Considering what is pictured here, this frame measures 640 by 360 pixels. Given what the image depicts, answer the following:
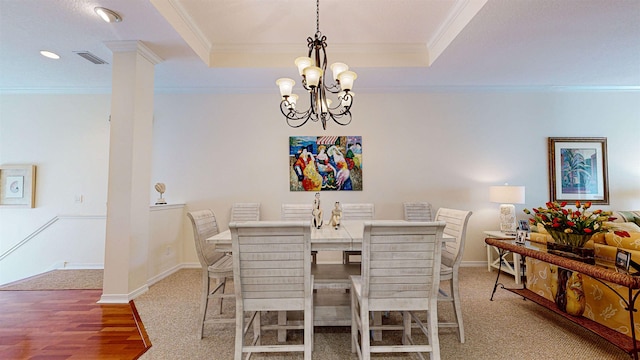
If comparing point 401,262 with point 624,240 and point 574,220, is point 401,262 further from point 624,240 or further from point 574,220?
point 624,240

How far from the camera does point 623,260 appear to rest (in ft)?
5.74

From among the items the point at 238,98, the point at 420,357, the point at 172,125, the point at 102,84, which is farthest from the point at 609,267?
the point at 102,84

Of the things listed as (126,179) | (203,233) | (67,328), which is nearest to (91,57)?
(126,179)

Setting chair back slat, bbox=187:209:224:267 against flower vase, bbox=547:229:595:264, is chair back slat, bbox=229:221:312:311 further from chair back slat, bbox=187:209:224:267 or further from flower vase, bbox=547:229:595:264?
flower vase, bbox=547:229:595:264

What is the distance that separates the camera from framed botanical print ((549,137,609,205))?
13.9 feet

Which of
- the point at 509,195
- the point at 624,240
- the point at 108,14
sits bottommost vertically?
the point at 624,240

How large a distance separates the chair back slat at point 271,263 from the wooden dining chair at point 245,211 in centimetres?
254

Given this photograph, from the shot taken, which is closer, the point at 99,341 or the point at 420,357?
the point at 420,357

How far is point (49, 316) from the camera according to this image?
8.12ft

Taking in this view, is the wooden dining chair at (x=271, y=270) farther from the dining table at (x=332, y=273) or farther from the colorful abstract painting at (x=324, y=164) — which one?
the colorful abstract painting at (x=324, y=164)

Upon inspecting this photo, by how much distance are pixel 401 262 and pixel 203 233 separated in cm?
159

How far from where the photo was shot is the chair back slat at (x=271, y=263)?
1.53m

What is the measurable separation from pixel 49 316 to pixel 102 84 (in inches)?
128

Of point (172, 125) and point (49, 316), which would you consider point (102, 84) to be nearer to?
point (172, 125)
